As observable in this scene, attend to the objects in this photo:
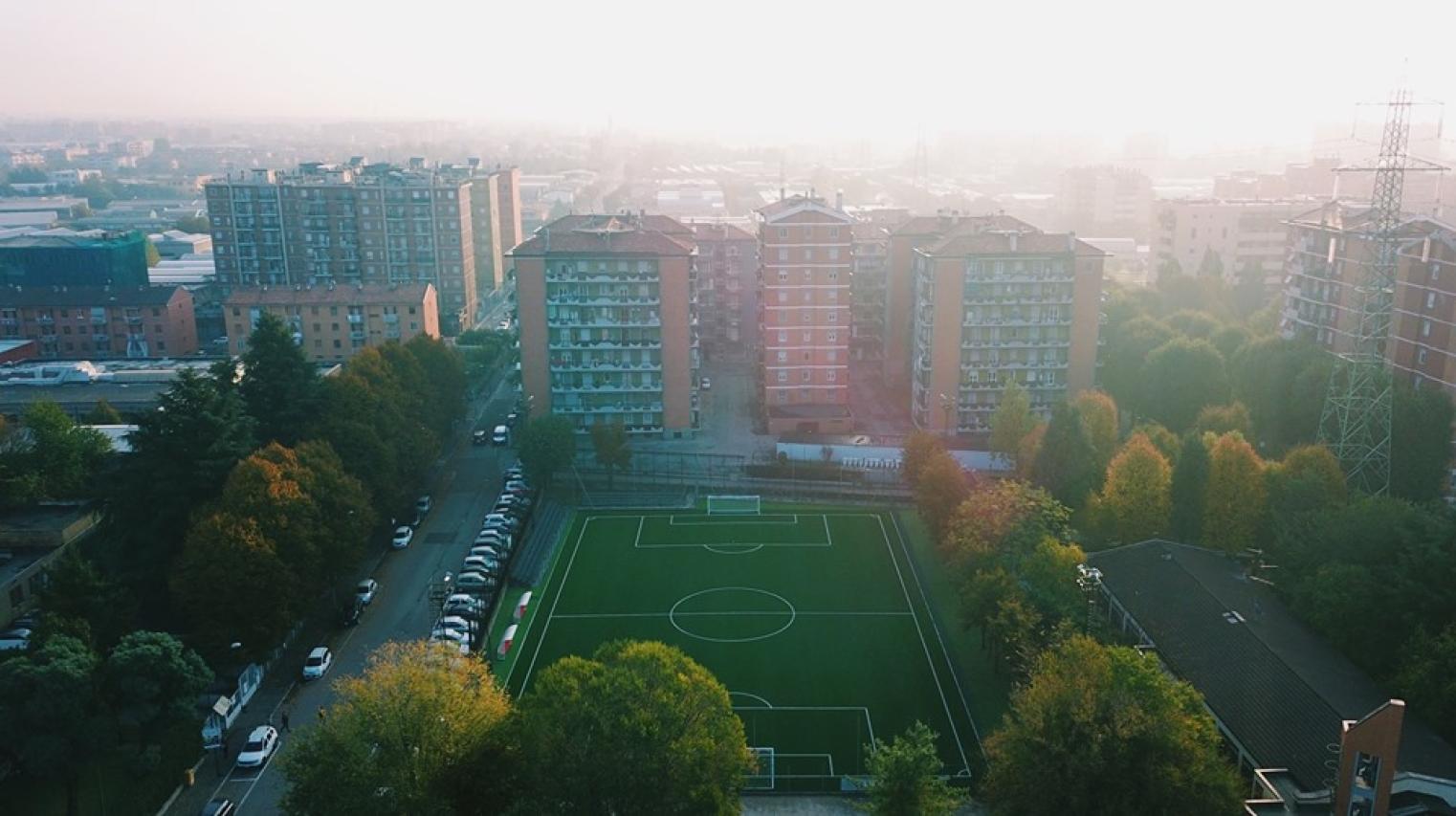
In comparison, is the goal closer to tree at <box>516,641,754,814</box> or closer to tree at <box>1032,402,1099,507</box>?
tree at <box>1032,402,1099,507</box>

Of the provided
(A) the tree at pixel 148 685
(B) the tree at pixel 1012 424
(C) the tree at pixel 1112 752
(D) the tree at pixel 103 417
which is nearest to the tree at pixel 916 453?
(B) the tree at pixel 1012 424

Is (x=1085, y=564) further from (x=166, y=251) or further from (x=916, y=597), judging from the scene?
(x=166, y=251)

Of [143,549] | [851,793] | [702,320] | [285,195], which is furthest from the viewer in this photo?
[285,195]

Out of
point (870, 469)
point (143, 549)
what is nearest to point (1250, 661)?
point (870, 469)

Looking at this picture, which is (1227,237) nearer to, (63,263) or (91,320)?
(91,320)

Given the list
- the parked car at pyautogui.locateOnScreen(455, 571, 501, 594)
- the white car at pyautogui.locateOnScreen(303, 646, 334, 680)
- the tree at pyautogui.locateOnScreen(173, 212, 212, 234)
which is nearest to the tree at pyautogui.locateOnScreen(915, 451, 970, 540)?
the parked car at pyautogui.locateOnScreen(455, 571, 501, 594)

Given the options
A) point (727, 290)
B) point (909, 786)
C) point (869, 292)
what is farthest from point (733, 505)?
point (727, 290)
